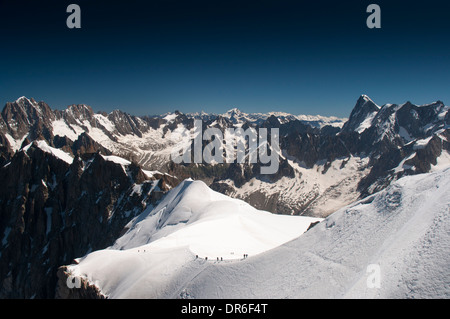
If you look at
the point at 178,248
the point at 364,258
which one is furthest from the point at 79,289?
the point at 364,258

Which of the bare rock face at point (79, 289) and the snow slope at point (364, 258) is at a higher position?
the snow slope at point (364, 258)

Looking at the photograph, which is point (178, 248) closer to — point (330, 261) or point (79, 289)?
point (79, 289)

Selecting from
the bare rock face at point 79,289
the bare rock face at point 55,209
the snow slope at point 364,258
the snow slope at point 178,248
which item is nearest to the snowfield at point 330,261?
the snow slope at point 364,258

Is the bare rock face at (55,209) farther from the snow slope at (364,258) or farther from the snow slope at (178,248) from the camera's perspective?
the snow slope at (364,258)

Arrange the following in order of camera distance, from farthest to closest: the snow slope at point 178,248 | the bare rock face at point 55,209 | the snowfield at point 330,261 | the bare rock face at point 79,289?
the bare rock face at point 55,209, the bare rock face at point 79,289, the snow slope at point 178,248, the snowfield at point 330,261

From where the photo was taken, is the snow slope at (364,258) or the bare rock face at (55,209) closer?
the snow slope at (364,258)

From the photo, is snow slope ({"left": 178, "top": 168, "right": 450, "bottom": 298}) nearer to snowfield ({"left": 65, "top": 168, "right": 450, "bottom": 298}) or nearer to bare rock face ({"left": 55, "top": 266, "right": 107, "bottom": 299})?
snowfield ({"left": 65, "top": 168, "right": 450, "bottom": 298})
